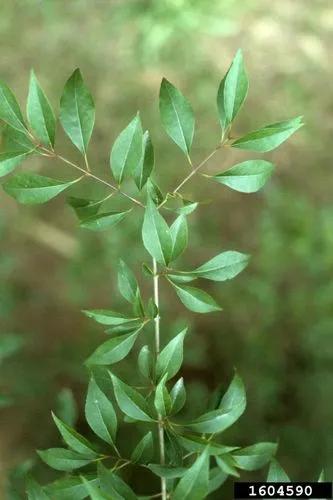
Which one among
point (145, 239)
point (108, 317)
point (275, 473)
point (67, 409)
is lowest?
point (67, 409)

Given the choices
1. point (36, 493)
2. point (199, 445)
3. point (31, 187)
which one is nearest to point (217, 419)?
point (199, 445)

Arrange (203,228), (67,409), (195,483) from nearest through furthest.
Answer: (195,483) → (67,409) → (203,228)

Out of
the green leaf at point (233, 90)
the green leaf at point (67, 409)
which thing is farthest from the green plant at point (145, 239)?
the green leaf at point (67, 409)

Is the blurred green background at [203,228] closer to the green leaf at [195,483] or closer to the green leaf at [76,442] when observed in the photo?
the green leaf at [76,442]

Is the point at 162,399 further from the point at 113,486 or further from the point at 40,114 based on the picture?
the point at 40,114

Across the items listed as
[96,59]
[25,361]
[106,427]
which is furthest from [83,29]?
[106,427]

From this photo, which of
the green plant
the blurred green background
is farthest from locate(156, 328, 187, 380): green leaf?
the blurred green background

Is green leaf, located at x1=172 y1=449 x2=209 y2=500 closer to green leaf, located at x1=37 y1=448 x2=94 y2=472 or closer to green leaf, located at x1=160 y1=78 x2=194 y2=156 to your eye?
green leaf, located at x1=37 y1=448 x2=94 y2=472
